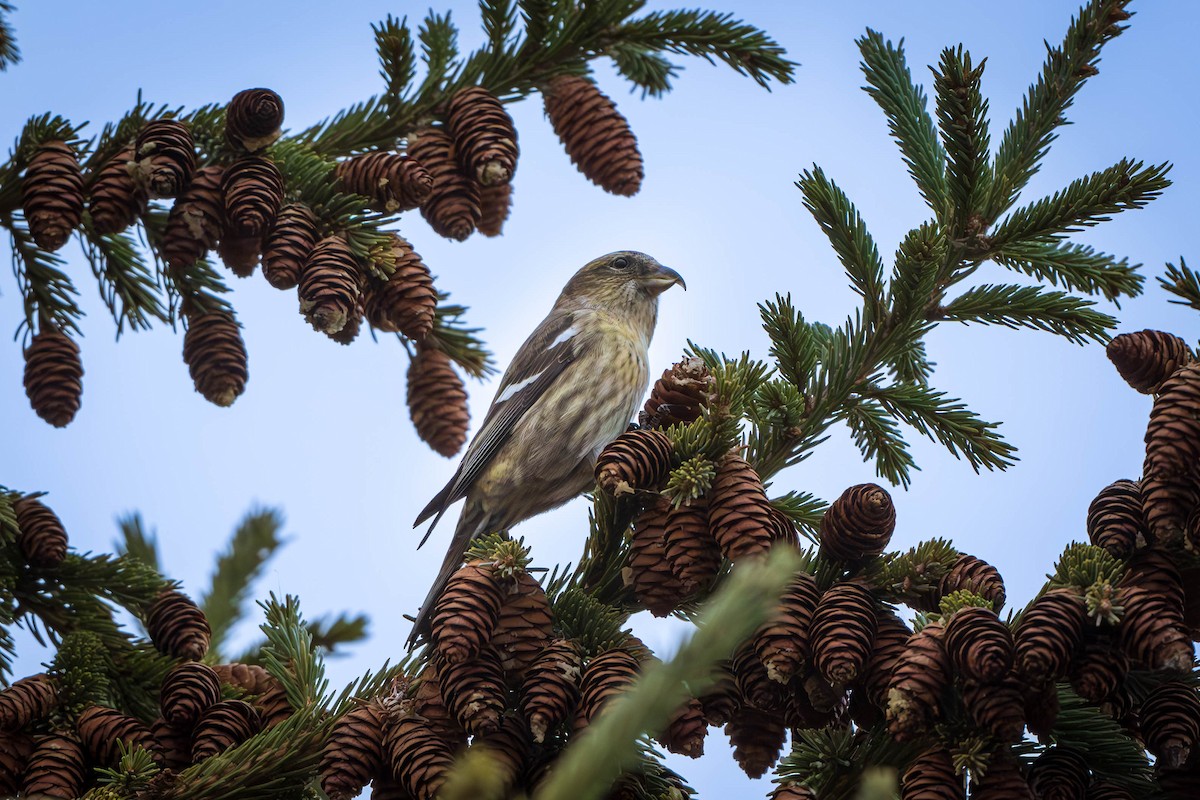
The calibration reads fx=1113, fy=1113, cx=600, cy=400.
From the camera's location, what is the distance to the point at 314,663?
2768 mm

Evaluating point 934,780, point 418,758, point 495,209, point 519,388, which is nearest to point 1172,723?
point 934,780

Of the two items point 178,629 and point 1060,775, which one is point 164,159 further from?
point 1060,775

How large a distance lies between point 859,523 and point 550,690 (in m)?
0.76

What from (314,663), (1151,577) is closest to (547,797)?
(1151,577)

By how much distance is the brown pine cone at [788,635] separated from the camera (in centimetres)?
221

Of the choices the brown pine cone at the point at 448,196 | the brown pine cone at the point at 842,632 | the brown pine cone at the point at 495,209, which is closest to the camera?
the brown pine cone at the point at 842,632

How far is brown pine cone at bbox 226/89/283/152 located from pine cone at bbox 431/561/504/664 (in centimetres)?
151

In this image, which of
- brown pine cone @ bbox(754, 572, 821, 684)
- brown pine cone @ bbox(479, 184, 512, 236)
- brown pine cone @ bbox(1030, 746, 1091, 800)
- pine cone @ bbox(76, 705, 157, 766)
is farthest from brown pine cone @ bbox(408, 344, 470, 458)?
brown pine cone @ bbox(1030, 746, 1091, 800)

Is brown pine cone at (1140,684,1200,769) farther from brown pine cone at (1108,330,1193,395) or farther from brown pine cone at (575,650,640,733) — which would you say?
brown pine cone at (575,650,640,733)

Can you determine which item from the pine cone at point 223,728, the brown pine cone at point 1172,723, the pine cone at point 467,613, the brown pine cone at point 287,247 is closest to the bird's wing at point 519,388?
the brown pine cone at point 287,247

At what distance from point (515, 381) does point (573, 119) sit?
1.90 metres

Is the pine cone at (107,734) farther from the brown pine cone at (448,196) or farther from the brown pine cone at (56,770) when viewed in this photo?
the brown pine cone at (448,196)

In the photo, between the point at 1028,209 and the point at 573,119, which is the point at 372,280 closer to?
the point at 573,119

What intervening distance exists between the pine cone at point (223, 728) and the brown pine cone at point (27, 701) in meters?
0.40
